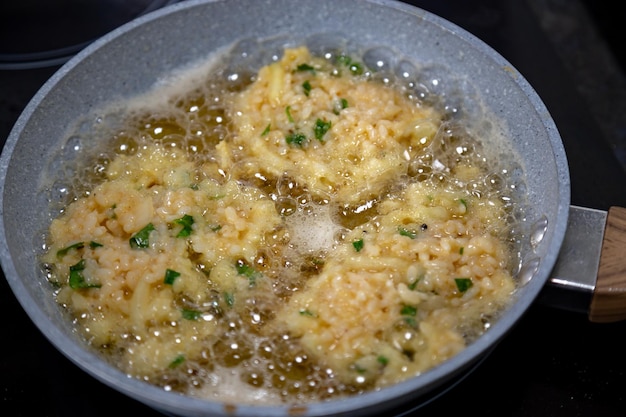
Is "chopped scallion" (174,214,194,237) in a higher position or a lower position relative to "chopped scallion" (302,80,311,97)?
lower

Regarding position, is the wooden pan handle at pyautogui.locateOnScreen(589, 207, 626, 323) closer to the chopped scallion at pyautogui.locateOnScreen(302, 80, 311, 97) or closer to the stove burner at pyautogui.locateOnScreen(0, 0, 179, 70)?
the chopped scallion at pyautogui.locateOnScreen(302, 80, 311, 97)

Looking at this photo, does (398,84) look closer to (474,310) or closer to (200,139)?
(200,139)

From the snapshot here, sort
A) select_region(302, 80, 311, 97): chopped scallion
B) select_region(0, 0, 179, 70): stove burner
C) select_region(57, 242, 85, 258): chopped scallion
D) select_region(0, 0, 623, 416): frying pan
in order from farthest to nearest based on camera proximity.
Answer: select_region(0, 0, 179, 70): stove burner, select_region(302, 80, 311, 97): chopped scallion, select_region(57, 242, 85, 258): chopped scallion, select_region(0, 0, 623, 416): frying pan

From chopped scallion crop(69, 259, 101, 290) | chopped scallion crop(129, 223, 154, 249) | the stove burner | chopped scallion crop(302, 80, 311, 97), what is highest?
the stove burner

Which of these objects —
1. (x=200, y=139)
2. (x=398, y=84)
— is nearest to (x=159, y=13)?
(x=200, y=139)

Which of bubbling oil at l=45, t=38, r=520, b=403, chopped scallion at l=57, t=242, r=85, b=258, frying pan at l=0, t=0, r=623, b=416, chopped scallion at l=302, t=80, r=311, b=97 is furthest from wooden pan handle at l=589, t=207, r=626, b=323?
Answer: chopped scallion at l=57, t=242, r=85, b=258

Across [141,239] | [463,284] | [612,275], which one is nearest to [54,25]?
[141,239]

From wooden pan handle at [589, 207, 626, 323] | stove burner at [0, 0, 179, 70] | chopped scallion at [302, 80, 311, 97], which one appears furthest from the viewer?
stove burner at [0, 0, 179, 70]

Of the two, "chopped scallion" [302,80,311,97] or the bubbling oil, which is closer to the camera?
the bubbling oil
